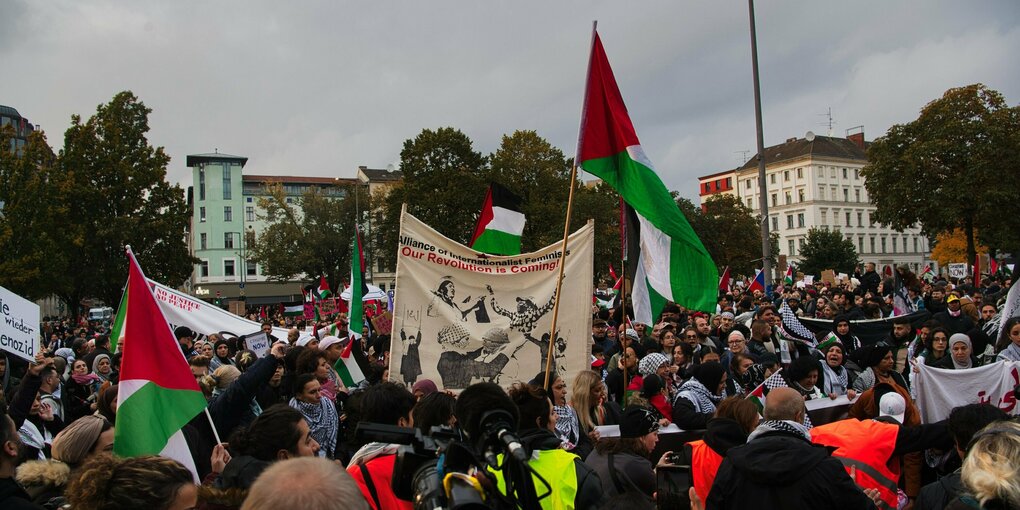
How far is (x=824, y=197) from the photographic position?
111 m

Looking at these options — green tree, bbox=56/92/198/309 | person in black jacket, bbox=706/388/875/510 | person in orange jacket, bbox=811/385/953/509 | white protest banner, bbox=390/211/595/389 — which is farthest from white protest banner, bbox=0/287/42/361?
green tree, bbox=56/92/198/309

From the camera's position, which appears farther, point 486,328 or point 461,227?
point 461,227

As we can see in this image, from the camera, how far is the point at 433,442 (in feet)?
8.52

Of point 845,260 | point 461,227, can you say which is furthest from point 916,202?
point 845,260

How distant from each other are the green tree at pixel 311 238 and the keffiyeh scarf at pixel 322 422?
216ft

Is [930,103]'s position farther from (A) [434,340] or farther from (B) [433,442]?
(B) [433,442]

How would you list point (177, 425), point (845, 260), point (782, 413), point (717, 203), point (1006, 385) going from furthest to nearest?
point (845, 260) → point (717, 203) → point (1006, 385) → point (177, 425) → point (782, 413)

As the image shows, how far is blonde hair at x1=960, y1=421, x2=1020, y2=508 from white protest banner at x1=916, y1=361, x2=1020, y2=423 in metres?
3.48

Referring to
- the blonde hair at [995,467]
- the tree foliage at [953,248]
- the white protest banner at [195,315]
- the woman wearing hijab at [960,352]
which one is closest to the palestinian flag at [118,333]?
the white protest banner at [195,315]

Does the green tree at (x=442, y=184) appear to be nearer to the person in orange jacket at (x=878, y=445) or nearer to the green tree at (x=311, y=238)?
the green tree at (x=311, y=238)

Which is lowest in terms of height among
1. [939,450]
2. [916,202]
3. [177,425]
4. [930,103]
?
[939,450]

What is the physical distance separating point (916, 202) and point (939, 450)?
44964mm

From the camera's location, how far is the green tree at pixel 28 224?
119 ft

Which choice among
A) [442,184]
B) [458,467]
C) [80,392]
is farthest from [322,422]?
[442,184]
